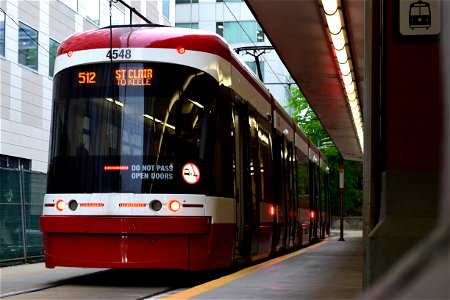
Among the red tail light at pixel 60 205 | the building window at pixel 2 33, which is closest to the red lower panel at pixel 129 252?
the red tail light at pixel 60 205

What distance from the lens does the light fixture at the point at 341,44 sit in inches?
470

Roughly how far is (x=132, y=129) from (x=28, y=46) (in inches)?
781

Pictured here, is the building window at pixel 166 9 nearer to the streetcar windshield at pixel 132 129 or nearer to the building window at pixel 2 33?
the building window at pixel 2 33

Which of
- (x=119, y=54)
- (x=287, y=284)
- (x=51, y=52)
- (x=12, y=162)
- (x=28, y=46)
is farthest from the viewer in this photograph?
(x=51, y=52)

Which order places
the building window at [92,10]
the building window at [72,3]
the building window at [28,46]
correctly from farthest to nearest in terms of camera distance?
the building window at [92,10]
the building window at [72,3]
the building window at [28,46]

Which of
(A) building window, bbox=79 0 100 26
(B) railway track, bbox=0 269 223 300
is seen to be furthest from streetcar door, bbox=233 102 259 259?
(A) building window, bbox=79 0 100 26

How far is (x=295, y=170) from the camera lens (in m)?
19.3

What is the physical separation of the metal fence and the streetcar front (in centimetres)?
478

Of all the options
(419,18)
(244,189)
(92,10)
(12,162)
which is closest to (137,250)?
(244,189)

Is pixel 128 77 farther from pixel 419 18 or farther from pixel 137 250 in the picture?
pixel 419 18

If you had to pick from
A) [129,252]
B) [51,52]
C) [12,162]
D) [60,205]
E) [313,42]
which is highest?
[51,52]

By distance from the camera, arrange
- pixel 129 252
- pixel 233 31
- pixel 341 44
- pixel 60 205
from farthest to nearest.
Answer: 1. pixel 233 31
2. pixel 341 44
3. pixel 60 205
4. pixel 129 252

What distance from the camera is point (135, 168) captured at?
32.6 feet

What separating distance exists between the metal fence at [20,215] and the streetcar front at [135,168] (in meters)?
4.78
